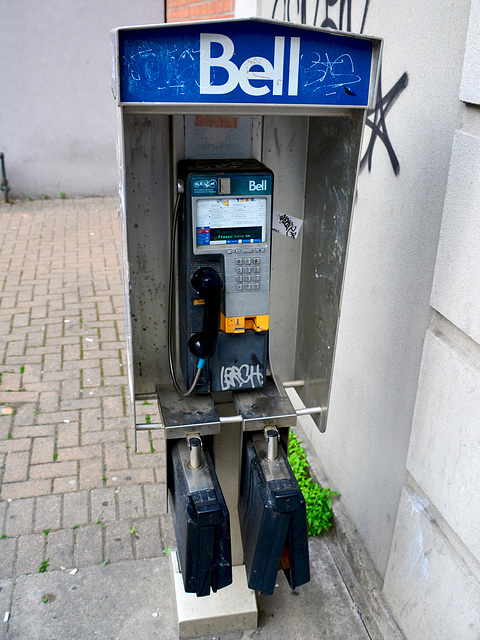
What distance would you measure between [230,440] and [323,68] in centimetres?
142

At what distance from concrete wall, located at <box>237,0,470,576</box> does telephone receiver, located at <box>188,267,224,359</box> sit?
2.41 feet

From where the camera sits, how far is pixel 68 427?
12.3ft

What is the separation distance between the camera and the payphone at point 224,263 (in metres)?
1.99

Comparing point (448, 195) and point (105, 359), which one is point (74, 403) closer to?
point (105, 359)

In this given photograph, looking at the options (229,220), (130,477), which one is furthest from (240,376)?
(130,477)

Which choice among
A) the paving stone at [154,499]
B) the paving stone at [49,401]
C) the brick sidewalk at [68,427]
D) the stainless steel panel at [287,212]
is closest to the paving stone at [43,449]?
the brick sidewalk at [68,427]

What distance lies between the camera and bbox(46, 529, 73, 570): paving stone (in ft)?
9.25

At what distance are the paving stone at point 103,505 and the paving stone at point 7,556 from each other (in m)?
0.39

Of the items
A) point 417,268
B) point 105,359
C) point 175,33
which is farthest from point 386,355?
point 105,359

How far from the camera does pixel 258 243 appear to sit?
2074mm

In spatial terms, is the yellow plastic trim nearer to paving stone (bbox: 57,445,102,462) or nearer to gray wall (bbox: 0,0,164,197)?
paving stone (bbox: 57,445,102,462)

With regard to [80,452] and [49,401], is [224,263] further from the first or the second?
[49,401]

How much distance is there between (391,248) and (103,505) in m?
1.95

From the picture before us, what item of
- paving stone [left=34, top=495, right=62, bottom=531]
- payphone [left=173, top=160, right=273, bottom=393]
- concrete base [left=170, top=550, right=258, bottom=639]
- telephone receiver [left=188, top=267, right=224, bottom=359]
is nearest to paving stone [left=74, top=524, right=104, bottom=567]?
paving stone [left=34, top=495, right=62, bottom=531]
